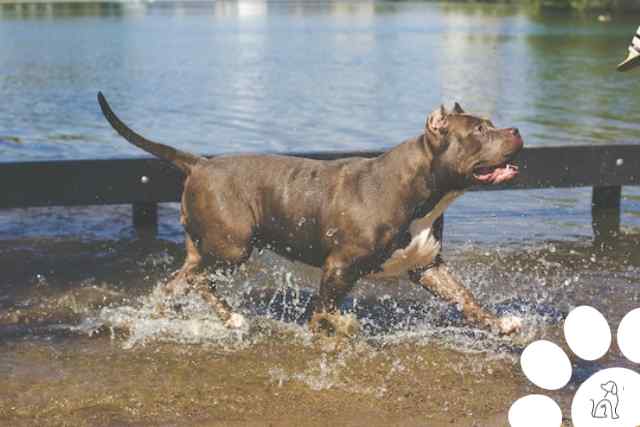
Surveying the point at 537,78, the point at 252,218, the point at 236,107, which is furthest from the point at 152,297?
the point at 537,78

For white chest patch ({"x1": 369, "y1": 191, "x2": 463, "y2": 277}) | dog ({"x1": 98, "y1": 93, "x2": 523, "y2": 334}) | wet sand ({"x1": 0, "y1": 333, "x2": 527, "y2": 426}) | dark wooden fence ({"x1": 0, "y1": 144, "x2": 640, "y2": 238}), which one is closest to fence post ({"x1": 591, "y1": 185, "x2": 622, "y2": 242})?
dark wooden fence ({"x1": 0, "y1": 144, "x2": 640, "y2": 238})

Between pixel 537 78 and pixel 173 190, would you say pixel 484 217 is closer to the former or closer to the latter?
pixel 173 190

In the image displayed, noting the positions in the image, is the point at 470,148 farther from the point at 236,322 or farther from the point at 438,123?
the point at 236,322

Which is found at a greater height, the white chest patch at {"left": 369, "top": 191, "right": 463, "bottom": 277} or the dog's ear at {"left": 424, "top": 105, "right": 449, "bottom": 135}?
the dog's ear at {"left": 424, "top": 105, "right": 449, "bottom": 135}

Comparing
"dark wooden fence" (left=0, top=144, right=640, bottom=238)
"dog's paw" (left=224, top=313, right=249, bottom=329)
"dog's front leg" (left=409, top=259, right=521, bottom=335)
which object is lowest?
"dog's paw" (left=224, top=313, right=249, bottom=329)

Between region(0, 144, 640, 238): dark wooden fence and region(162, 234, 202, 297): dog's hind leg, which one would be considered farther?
region(0, 144, 640, 238): dark wooden fence

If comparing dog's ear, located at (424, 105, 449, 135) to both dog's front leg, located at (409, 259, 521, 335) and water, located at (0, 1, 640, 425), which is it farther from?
water, located at (0, 1, 640, 425)

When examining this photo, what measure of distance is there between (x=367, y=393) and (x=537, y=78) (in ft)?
75.6

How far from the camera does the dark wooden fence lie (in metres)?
9.23

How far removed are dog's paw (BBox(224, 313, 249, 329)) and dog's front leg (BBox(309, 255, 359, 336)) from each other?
575 millimetres

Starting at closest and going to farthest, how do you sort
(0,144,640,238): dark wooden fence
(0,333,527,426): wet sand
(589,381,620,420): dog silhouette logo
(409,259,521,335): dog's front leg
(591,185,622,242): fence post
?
(589,381,620,420): dog silhouette logo < (0,333,527,426): wet sand < (409,259,521,335): dog's front leg < (0,144,640,238): dark wooden fence < (591,185,622,242): fence post

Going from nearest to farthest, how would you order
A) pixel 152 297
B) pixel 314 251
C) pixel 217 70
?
pixel 314 251 < pixel 152 297 < pixel 217 70

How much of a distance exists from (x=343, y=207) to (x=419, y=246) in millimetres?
584

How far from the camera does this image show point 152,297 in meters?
7.37
